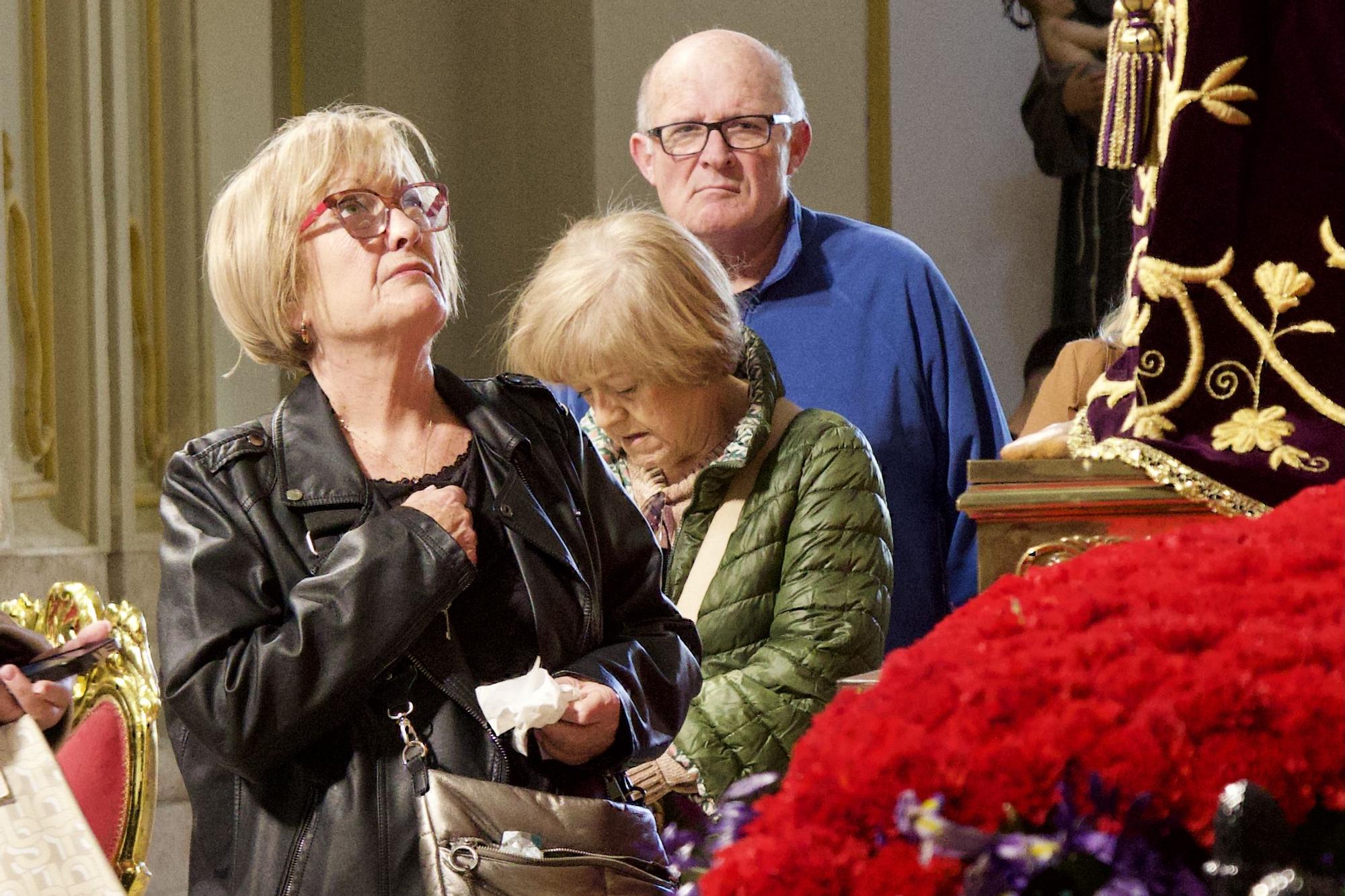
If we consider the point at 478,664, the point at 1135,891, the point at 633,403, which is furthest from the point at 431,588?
the point at 1135,891

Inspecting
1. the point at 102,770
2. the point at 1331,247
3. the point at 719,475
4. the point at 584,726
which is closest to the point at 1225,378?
the point at 1331,247

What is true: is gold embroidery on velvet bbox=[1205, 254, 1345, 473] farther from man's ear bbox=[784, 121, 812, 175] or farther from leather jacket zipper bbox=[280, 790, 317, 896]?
man's ear bbox=[784, 121, 812, 175]

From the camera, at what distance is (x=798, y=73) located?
6160 mm

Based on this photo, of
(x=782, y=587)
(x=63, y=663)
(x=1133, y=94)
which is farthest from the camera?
(x=782, y=587)

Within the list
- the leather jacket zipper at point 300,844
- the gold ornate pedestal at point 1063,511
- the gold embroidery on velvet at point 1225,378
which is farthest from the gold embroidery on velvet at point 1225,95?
the leather jacket zipper at point 300,844

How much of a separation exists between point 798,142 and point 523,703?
5.82ft

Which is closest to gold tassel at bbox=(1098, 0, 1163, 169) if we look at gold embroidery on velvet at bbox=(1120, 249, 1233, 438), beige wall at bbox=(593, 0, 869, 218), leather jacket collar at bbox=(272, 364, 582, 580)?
gold embroidery on velvet at bbox=(1120, 249, 1233, 438)

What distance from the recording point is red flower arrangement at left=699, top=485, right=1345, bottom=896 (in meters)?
0.70

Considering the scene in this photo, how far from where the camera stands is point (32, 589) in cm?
427

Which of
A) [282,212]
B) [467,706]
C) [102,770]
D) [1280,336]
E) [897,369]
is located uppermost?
[282,212]

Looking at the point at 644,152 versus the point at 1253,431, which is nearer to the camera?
the point at 1253,431

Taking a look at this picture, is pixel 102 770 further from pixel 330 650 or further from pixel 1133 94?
pixel 1133 94

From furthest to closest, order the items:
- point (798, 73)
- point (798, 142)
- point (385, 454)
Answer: point (798, 73), point (798, 142), point (385, 454)

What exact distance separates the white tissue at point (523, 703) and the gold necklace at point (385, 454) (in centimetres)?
29
